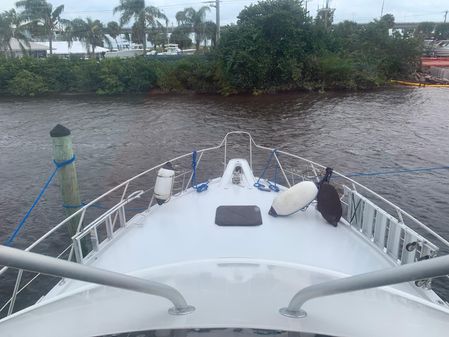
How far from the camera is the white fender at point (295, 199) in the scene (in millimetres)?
4750

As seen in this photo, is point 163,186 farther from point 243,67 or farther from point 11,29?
point 11,29

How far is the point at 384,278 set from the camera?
153 cm

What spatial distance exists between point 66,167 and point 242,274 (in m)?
3.93

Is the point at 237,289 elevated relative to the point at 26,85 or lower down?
elevated

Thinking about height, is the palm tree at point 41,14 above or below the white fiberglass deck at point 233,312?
above

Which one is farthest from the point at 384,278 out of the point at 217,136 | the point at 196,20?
the point at 196,20

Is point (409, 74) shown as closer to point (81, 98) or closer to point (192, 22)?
point (81, 98)

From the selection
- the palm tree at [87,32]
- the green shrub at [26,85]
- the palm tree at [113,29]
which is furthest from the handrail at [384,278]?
the palm tree at [113,29]

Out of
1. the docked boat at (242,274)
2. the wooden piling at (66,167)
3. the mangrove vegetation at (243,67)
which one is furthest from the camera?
the mangrove vegetation at (243,67)

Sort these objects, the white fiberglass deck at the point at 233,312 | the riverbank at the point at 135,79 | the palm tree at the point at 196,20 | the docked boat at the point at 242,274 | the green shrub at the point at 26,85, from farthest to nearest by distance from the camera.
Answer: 1. the palm tree at the point at 196,20
2. the riverbank at the point at 135,79
3. the green shrub at the point at 26,85
4. the white fiberglass deck at the point at 233,312
5. the docked boat at the point at 242,274

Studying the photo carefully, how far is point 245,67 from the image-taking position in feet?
88.4

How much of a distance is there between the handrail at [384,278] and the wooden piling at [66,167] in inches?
177

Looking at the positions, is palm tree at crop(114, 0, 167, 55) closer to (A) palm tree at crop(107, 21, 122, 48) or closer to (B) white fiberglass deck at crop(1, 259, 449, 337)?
(A) palm tree at crop(107, 21, 122, 48)

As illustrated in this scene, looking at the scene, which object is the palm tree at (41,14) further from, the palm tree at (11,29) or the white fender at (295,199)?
the white fender at (295,199)
